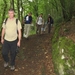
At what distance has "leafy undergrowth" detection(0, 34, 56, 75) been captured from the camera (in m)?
9.07

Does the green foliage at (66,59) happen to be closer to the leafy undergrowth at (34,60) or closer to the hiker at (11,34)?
the leafy undergrowth at (34,60)

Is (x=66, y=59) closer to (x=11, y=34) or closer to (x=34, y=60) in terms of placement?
(x=34, y=60)

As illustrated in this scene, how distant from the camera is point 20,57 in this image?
10844mm

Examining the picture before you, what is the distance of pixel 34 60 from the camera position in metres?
10.4

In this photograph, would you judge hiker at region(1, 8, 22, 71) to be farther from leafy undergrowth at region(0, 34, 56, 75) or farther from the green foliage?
the green foliage

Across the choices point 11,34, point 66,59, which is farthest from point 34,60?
point 11,34

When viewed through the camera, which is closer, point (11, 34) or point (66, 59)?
point (11, 34)

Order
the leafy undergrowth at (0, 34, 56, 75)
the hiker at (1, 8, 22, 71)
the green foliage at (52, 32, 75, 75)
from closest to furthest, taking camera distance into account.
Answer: the hiker at (1, 8, 22, 71) < the green foliage at (52, 32, 75, 75) < the leafy undergrowth at (0, 34, 56, 75)

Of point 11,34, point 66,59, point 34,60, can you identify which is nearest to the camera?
point 11,34

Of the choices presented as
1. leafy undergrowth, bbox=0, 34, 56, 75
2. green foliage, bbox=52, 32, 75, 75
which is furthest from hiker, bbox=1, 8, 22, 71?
green foliage, bbox=52, 32, 75, 75

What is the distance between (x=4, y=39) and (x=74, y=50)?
2.97 m

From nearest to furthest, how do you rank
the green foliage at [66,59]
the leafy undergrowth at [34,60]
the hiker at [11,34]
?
the hiker at [11,34], the green foliage at [66,59], the leafy undergrowth at [34,60]

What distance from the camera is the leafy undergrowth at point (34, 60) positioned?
907cm

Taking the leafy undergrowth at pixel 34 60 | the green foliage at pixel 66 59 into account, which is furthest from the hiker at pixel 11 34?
the green foliage at pixel 66 59
